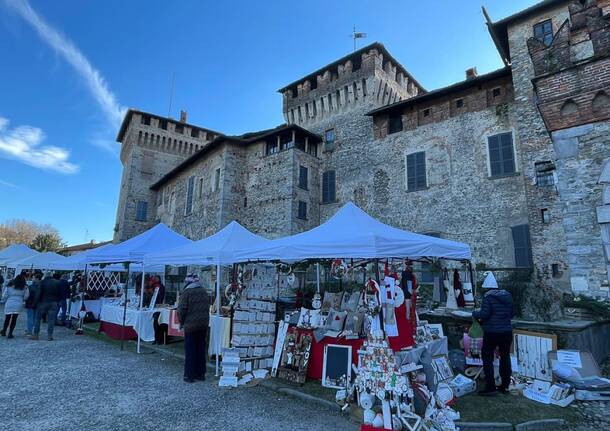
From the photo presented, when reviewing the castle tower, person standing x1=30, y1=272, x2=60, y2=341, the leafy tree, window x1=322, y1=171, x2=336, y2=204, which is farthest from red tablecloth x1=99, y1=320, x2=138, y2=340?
the leafy tree

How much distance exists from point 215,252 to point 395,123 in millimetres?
14065

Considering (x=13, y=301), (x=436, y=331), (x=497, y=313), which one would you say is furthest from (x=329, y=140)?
(x=497, y=313)

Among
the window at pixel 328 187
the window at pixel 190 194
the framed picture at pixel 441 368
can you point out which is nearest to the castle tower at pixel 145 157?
the window at pixel 190 194

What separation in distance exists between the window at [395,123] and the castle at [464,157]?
0.05m

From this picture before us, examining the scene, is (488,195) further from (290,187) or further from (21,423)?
(21,423)

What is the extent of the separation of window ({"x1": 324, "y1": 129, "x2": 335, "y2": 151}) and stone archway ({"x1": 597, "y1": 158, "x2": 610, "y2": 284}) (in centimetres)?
1534

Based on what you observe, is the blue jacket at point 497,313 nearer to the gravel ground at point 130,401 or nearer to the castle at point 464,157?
the castle at point 464,157

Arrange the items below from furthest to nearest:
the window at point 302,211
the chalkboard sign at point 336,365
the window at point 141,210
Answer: the window at point 141,210 → the window at point 302,211 → the chalkboard sign at point 336,365

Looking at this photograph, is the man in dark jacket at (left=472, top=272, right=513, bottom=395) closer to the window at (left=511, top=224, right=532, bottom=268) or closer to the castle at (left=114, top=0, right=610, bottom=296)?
the castle at (left=114, top=0, right=610, bottom=296)

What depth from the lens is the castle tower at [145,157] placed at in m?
29.2

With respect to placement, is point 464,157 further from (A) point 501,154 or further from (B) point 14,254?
(B) point 14,254

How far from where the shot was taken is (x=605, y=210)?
5.22 meters

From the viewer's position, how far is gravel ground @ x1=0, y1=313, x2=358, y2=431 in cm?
368

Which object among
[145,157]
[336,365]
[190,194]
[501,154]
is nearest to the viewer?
[336,365]
